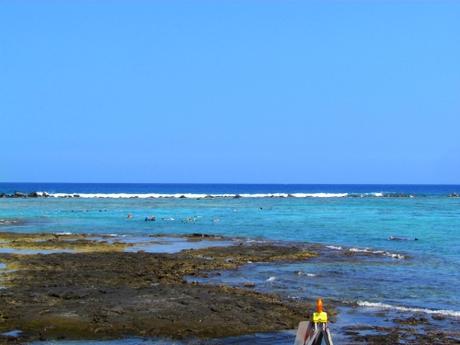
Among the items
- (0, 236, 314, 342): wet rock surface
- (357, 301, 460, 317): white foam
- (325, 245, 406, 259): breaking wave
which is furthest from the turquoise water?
(0, 236, 314, 342): wet rock surface

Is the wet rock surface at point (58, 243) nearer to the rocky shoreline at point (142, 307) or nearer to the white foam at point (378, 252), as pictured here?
the rocky shoreline at point (142, 307)

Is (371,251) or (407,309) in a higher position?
(371,251)

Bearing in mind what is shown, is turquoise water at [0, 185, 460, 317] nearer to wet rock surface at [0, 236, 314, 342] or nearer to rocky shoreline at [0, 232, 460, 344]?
rocky shoreline at [0, 232, 460, 344]

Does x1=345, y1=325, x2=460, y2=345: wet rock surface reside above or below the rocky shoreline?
below

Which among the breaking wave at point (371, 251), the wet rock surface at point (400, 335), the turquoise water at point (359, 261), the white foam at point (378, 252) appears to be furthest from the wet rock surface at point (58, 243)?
the wet rock surface at point (400, 335)

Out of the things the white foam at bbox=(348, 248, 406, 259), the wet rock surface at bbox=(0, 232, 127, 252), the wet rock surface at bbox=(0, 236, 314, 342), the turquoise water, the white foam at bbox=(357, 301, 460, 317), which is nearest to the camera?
the wet rock surface at bbox=(0, 236, 314, 342)

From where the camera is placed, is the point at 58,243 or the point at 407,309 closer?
the point at 407,309

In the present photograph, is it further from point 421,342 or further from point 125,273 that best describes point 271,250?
point 421,342

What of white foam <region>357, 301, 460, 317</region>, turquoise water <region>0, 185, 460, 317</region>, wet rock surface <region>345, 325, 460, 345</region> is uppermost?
turquoise water <region>0, 185, 460, 317</region>

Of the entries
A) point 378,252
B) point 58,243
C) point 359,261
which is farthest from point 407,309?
point 58,243

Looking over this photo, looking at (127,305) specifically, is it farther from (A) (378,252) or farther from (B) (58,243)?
(B) (58,243)

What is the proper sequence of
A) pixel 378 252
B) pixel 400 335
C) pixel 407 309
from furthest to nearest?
pixel 378 252, pixel 407 309, pixel 400 335

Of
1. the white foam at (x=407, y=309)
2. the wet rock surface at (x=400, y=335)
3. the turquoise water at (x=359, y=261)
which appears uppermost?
the turquoise water at (x=359, y=261)

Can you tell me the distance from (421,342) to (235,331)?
170 inches
